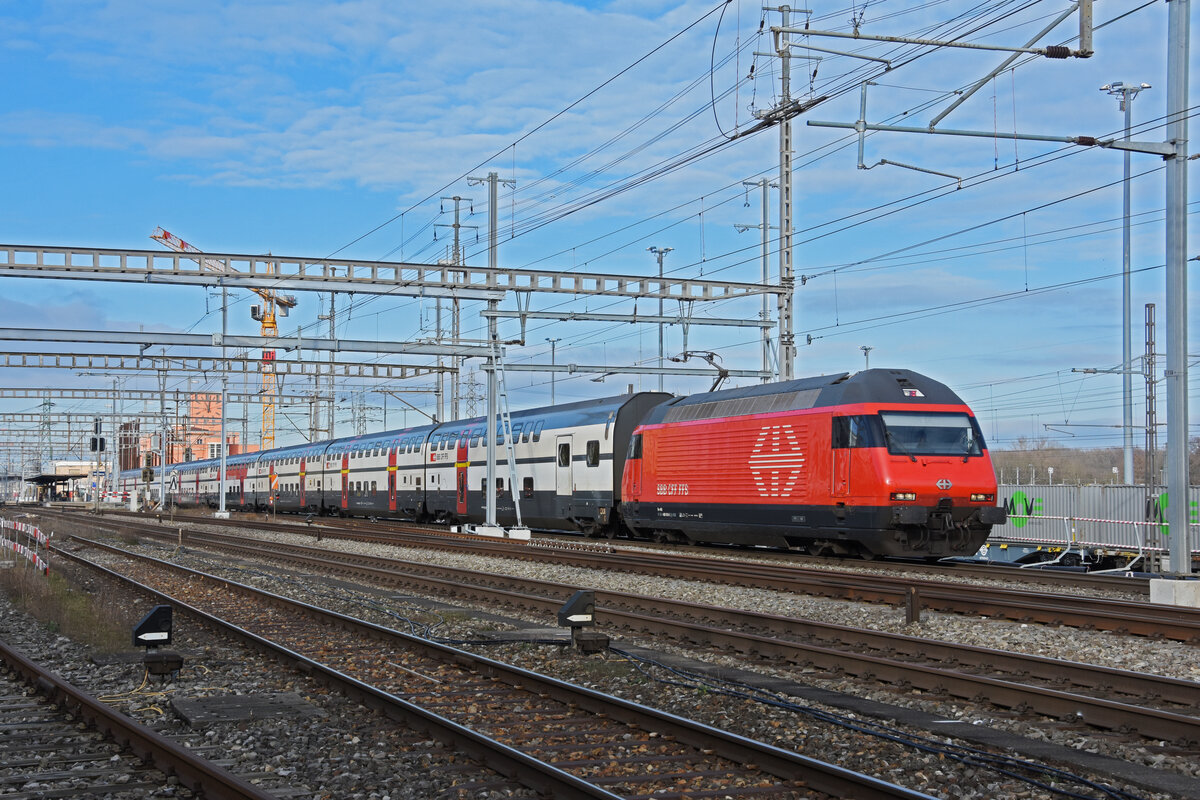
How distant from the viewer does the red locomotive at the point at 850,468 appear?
2028 centimetres

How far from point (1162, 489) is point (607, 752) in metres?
24.5

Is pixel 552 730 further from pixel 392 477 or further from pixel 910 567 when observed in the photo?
pixel 392 477

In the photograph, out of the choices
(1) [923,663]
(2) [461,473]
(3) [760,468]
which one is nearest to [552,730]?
(1) [923,663]

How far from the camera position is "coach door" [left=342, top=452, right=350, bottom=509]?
167 feet

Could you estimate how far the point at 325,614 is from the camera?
14992 millimetres

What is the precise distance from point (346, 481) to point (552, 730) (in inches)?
1727

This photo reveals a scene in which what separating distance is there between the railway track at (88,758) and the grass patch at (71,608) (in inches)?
151

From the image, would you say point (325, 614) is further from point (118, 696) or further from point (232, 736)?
point (232, 736)

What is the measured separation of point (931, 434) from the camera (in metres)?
20.8

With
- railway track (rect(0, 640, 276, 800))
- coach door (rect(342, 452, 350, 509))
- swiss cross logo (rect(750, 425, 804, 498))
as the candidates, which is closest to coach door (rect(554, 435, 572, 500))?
swiss cross logo (rect(750, 425, 804, 498))

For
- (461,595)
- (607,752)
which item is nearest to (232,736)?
(607,752)

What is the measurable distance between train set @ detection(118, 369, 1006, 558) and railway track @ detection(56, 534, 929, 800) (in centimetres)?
1049

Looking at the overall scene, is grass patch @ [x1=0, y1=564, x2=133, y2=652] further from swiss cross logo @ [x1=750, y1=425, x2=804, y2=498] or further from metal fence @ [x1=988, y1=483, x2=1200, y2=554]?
metal fence @ [x1=988, y1=483, x2=1200, y2=554]

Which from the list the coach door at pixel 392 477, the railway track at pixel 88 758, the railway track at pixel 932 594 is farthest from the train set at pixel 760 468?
the railway track at pixel 88 758
